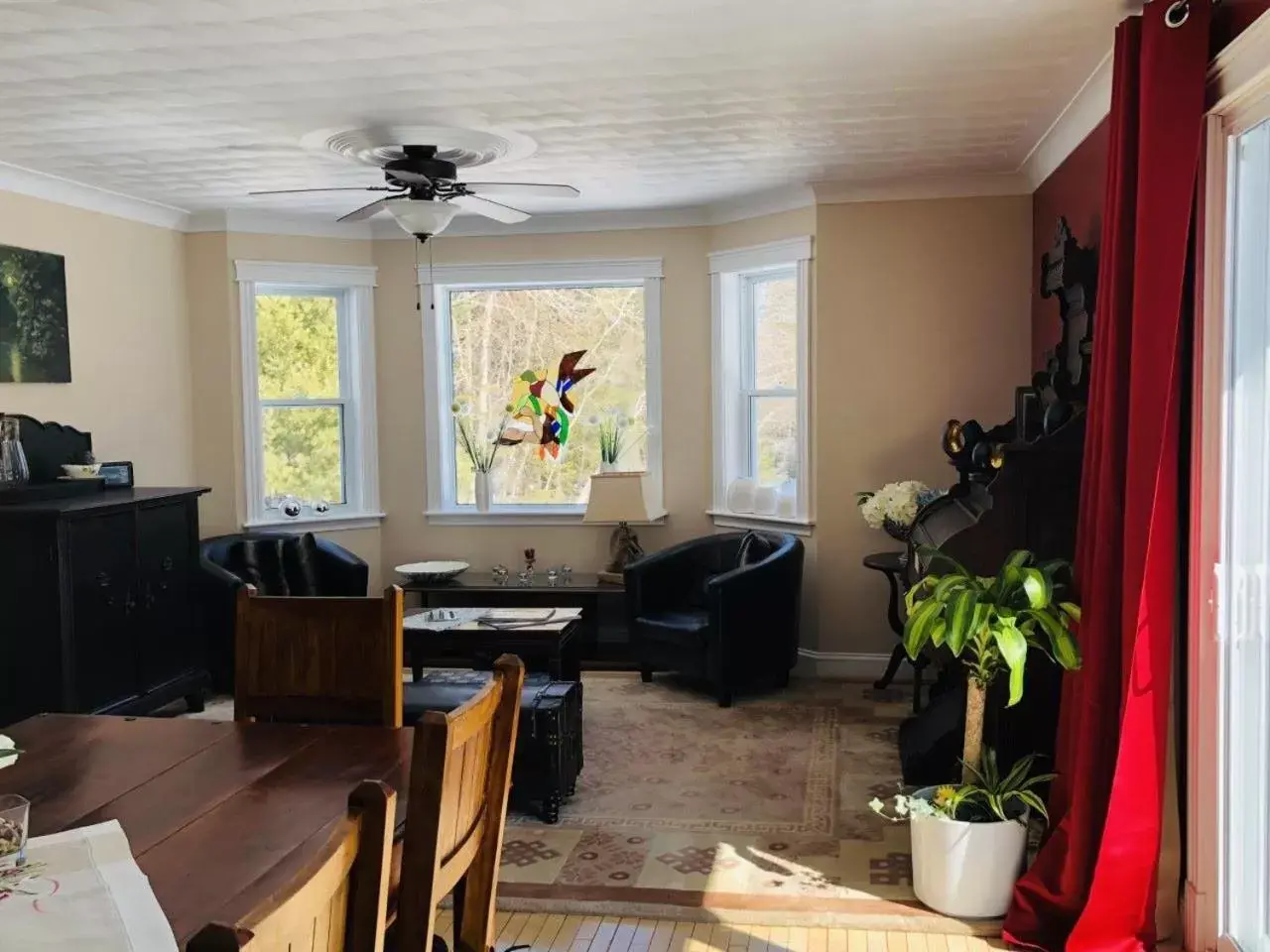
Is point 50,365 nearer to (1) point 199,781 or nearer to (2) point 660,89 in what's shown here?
(2) point 660,89

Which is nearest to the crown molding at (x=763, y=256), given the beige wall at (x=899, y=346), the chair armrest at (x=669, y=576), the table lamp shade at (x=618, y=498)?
the beige wall at (x=899, y=346)

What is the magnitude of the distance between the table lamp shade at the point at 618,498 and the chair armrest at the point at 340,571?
127 cm

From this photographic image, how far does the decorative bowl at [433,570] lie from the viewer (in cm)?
621

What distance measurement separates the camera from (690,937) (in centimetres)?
316

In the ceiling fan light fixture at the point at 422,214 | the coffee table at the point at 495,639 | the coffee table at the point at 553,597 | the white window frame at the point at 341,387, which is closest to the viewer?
the ceiling fan light fixture at the point at 422,214

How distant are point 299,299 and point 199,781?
16.1 ft

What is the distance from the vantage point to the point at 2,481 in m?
4.82

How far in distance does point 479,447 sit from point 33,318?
8.18 ft

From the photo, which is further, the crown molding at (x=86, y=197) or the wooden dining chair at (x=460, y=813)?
the crown molding at (x=86, y=197)

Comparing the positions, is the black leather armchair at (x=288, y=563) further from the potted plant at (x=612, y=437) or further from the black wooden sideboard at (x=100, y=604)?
the potted plant at (x=612, y=437)

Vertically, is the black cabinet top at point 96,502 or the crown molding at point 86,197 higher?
the crown molding at point 86,197

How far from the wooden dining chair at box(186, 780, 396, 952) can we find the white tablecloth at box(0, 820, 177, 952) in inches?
14.0

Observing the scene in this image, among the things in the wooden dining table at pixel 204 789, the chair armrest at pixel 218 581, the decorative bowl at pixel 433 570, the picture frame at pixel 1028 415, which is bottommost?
the decorative bowl at pixel 433 570

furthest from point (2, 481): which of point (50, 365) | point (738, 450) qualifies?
point (738, 450)
